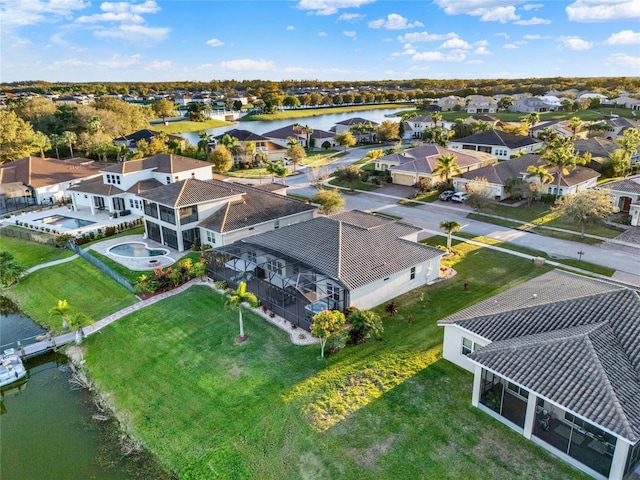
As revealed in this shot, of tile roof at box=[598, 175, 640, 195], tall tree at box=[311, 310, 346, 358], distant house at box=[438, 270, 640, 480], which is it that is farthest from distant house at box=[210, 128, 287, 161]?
distant house at box=[438, 270, 640, 480]

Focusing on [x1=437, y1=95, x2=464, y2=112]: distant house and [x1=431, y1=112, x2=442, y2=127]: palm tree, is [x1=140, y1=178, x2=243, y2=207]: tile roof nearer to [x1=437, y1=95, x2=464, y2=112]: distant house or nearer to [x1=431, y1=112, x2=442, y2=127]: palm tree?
[x1=431, y1=112, x2=442, y2=127]: palm tree

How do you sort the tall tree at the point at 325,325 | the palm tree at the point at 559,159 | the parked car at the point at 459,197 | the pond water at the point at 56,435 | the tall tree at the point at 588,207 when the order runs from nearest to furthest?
the pond water at the point at 56,435
the tall tree at the point at 325,325
the tall tree at the point at 588,207
the palm tree at the point at 559,159
the parked car at the point at 459,197

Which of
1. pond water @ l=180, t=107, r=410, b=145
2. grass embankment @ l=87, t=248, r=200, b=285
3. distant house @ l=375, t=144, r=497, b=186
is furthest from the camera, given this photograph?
pond water @ l=180, t=107, r=410, b=145

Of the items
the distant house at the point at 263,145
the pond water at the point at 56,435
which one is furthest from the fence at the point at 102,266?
the distant house at the point at 263,145

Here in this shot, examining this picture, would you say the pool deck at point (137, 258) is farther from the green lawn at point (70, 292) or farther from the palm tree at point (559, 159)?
the palm tree at point (559, 159)

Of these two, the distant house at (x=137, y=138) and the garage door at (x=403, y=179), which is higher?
the distant house at (x=137, y=138)

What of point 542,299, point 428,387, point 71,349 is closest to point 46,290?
point 71,349
